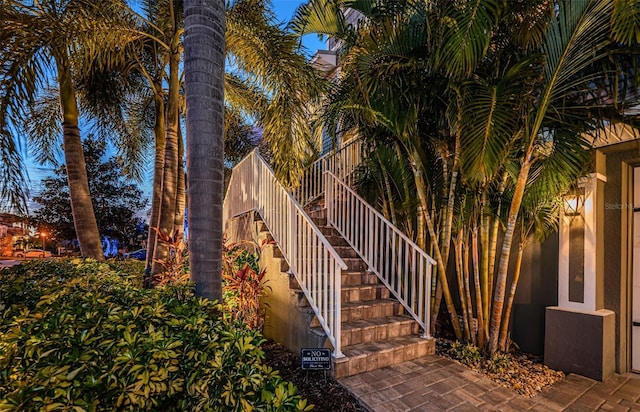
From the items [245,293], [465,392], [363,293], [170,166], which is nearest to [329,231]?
[363,293]

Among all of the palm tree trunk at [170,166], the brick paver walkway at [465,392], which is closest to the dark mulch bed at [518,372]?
the brick paver walkway at [465,392]

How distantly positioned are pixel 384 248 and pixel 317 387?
235 centimetres

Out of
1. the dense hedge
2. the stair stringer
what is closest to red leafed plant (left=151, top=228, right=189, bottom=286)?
the stair stringer

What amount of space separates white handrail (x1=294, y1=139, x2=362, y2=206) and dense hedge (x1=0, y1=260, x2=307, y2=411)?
15.8 ft

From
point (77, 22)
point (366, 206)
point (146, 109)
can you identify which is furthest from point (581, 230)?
point (146, 109)

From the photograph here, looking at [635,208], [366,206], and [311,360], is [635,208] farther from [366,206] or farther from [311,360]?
[311,360]

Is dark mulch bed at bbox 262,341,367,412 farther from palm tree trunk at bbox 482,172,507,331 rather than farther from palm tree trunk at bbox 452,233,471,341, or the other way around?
palm tree trunk at bbox 482,172,507,331

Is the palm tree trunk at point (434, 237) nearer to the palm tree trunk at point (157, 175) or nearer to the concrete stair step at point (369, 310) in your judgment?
the concrete stair step at point (369, 310)

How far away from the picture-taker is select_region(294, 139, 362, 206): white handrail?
6426 millimetres

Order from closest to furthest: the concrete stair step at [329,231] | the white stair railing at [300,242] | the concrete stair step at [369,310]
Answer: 1. the white stair railing at [300,242]
2. the concrete stair step at [369,310]
3. the concrete stair step at [329,231]

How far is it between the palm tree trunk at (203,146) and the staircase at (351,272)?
1.34m

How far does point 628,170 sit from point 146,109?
370 inches

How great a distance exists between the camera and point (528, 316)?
4.07m

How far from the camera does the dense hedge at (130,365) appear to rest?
118 cm
